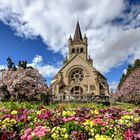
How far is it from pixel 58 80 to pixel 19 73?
34.4 meters

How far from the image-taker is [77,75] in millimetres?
62469

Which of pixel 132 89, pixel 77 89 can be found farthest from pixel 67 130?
pixel 77 89

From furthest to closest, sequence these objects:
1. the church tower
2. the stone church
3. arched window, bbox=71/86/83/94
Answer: the church tower, arched window, bbox=71/86/83/94, the stone church

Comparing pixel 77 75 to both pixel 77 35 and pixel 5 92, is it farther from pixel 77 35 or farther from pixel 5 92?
pixel 5 92

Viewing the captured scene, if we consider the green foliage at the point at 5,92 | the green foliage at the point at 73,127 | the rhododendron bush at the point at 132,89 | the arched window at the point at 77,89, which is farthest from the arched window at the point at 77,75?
the green foliage at the point at 73,127

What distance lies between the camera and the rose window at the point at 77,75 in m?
61.8

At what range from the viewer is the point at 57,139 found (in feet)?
16.2

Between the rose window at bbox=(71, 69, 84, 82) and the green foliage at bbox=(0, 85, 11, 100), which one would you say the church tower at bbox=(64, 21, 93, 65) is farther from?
the green foliage at bbox=(0, 85, 11, 100)

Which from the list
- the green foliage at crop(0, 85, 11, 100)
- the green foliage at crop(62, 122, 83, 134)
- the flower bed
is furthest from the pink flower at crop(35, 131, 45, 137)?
the green foliage at crop(0, 85, 11, 100)

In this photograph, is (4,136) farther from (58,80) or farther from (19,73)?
(58,80)

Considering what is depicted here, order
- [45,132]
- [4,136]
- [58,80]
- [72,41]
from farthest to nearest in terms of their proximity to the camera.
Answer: [72,41], [58,80], [45,132], [4,136]

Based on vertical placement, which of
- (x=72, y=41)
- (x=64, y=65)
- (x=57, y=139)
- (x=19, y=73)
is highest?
(x=72, y=41)

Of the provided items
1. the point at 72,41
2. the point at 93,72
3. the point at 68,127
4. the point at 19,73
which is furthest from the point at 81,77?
the point at 68,127

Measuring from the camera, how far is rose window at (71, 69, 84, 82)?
61.8 metres
